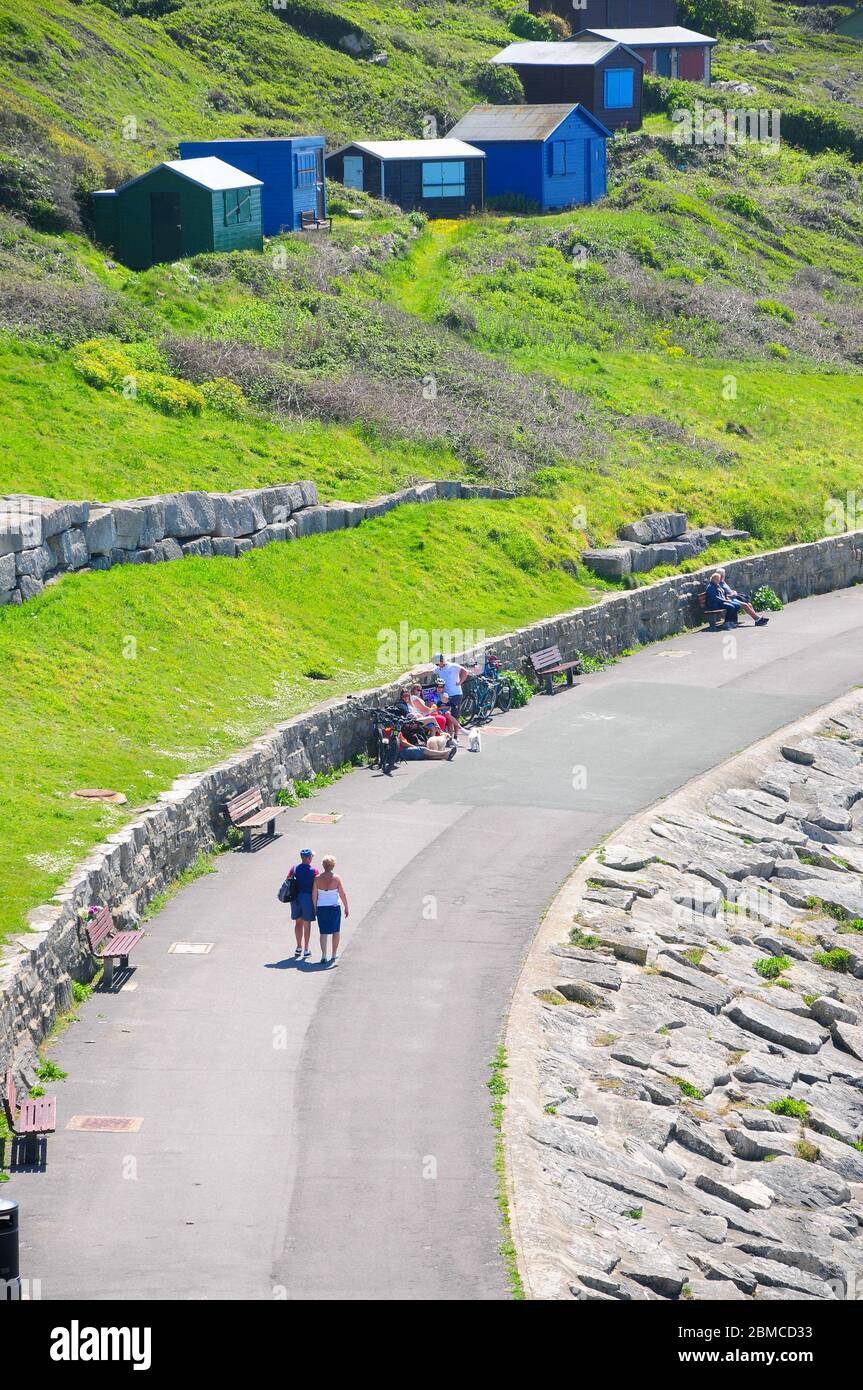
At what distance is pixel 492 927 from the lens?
63.1ft

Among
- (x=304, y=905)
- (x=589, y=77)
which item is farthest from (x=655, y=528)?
(x=589, y=77)

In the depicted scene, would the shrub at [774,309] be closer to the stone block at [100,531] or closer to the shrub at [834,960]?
the stone block at [100,531]

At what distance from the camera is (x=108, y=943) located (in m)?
17.2

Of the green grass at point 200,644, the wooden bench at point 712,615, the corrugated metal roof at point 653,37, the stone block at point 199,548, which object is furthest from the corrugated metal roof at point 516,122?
the stone block at point 199,548

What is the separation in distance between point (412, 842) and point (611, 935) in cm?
348

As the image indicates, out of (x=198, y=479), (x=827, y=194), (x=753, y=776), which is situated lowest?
(x=753, y=776)

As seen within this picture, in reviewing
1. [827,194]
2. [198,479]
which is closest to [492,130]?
[827,194]

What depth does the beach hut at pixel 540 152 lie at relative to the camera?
59250mm

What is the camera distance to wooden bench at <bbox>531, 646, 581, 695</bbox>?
98.3 ft

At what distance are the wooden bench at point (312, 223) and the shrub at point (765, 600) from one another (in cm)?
1827

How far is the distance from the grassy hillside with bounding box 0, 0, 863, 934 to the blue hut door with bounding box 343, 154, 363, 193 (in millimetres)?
3690

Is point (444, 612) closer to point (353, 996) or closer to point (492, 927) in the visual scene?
point (492, 927)

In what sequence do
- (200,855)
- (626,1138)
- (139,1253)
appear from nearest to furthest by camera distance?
(139,1253)
(626,1138)
(200,855)

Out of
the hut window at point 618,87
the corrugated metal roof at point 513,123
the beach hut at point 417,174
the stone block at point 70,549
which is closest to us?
the stone block at point 70,549
